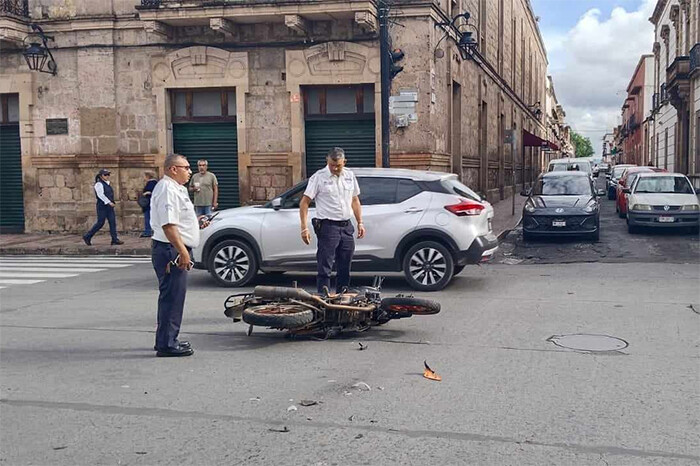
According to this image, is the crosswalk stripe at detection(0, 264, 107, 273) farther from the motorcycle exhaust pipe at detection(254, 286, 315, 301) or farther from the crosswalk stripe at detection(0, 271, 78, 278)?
the motorcycle exhaust pipe at detection(254, 286, 315, 301)

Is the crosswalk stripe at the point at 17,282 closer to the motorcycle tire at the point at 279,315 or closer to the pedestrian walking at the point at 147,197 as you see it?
the pedestrian walking at the point at 147,197

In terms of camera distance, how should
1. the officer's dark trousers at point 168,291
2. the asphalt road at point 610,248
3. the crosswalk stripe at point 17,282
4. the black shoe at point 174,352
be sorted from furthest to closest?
the asphalt road at point 610,248 < the crosswalk stripe at point 17,282 < the black shoe at point 174,352 < the officer's dark trousers at point 168,291

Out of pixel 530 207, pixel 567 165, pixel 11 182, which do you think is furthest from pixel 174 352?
pixel 567 165

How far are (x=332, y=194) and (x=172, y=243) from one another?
2.42 meters

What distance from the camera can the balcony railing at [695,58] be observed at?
28523mm

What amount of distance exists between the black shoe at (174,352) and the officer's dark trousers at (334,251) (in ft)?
6.10

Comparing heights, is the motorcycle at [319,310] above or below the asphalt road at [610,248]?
above

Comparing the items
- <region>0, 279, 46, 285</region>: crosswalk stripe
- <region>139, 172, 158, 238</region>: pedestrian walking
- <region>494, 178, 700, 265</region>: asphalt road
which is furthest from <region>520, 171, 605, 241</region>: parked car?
<region>0, 279, 46, 285</region>: crosswalk stripe

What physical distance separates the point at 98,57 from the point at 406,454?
688 inches

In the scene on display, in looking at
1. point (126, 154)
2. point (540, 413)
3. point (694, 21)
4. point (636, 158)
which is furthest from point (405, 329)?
point (636, 158)

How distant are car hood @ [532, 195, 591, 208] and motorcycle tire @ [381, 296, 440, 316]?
404 inches

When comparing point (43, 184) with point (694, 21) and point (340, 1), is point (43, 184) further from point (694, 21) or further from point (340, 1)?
point (694, 21)

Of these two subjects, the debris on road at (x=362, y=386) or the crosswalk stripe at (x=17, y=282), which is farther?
the crosswalk stripe at (x=17, y=282)

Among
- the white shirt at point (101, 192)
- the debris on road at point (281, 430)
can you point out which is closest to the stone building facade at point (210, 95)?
the white shirt at point (101, 192)
